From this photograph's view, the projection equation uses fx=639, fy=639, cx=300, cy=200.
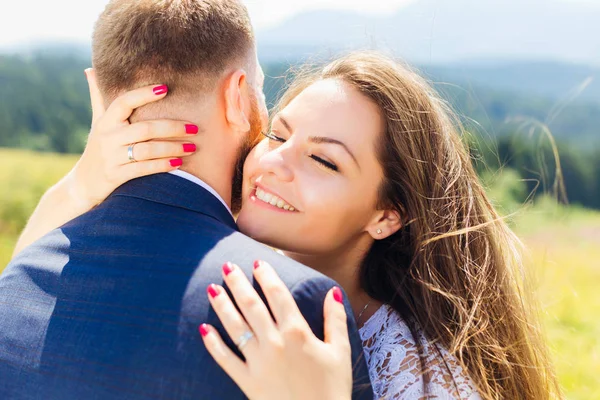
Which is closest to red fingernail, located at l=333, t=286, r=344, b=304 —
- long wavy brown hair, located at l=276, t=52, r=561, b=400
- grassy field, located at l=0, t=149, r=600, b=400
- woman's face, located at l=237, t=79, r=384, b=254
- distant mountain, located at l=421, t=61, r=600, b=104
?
woman's face, located at l=237, t=79, r=384, b=254

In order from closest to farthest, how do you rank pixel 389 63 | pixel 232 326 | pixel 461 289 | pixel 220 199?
1. pixel 232 326
2. pixel 220 199
3. pixel 461 289
4. pixel 389 63

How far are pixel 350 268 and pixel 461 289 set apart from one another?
56 cm

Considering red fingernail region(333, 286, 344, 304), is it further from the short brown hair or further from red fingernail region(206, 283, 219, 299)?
the short brown hair

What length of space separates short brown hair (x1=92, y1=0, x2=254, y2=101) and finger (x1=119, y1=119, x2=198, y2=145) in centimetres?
12

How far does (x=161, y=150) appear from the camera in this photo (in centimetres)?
223

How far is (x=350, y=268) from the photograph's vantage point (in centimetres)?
315

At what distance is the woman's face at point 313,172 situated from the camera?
2.69 m

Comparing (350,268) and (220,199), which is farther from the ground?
(220,199)

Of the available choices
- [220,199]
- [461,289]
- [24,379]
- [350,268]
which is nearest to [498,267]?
[461,289]

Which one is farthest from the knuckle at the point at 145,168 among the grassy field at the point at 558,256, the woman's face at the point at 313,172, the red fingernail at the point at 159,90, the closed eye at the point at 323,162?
the grassy field at the point at 558,256

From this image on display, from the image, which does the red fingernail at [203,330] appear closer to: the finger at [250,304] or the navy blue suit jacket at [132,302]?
the navy blue suit jacket at [132,302]

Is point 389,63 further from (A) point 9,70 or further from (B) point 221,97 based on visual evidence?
(A) point 9,70

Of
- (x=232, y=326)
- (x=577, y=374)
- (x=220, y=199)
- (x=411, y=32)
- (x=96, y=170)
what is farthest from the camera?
(x=577, y=374)

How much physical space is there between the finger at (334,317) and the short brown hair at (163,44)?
3.03ft
